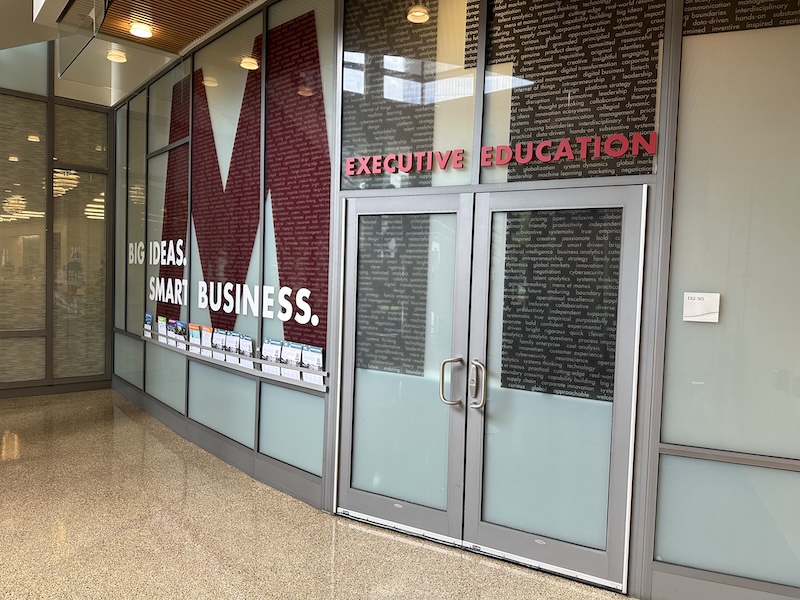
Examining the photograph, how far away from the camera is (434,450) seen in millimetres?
3703

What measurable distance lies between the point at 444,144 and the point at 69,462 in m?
4.16

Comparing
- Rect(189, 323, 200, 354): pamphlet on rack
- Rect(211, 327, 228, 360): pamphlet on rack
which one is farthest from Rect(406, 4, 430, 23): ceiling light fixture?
Rect(189, 323, 200, 354): pamphlet on rack

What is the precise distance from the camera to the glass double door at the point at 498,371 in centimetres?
311

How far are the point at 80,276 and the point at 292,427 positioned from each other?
191 inches

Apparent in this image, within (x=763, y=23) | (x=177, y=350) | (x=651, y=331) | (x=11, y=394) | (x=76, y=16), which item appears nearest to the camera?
(x=763, y=23)

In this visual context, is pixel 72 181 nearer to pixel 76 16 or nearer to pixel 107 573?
pixel 76 16

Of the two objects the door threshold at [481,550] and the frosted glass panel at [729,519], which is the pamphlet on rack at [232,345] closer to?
the door threshold at [481,550]

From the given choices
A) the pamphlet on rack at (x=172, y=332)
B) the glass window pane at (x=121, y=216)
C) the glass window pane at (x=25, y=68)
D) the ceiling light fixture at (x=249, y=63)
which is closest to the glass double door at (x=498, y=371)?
the ceiling light fixture at (x=249, y=63)

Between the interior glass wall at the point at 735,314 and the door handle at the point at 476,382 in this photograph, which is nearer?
the interior glass wall at the point at 735,314

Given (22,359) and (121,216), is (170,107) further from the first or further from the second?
(22,359)

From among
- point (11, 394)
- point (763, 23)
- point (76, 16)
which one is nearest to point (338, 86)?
point (76, 16)

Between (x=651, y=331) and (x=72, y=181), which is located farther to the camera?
(x=72, y=181)

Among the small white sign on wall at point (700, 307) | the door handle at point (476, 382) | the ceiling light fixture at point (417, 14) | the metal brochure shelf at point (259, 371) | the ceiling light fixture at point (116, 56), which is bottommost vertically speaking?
the metal brochure shelf at point (259, 371)

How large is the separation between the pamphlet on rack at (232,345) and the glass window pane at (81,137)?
4.20m
